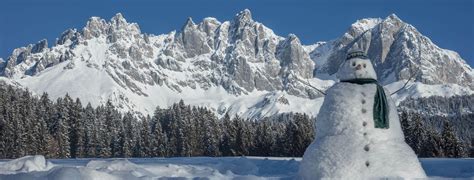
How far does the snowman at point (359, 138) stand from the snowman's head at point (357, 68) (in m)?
0.02

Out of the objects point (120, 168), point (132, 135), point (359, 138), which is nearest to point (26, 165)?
point (120, 168)

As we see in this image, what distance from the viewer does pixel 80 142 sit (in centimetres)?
6919

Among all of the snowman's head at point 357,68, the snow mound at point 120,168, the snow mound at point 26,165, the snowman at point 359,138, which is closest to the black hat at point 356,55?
the snowman's head at point 357,68

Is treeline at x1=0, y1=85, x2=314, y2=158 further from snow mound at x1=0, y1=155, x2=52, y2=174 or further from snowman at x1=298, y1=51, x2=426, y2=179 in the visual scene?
snowman at x1=298, y1=51, x2=426, y2=179

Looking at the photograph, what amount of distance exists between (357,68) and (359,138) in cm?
187

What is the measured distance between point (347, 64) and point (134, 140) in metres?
67.5

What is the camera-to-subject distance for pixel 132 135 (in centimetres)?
7944

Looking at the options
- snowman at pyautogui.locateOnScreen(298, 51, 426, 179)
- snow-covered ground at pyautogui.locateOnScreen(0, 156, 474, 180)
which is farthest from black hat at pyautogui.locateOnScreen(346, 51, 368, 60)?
snow-covered ground at pyautogui.locateOnScreen(0, 156, 474, 180)

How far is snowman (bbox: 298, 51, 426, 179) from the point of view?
1174cm

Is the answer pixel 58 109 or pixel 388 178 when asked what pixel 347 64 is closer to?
pixel 388 178

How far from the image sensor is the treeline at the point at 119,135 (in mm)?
61562

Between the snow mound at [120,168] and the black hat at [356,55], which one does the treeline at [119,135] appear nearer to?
the snow mound at [120,168]

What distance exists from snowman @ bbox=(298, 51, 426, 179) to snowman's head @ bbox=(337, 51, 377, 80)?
25mm

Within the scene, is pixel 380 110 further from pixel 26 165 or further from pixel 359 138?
pixel 26 165
